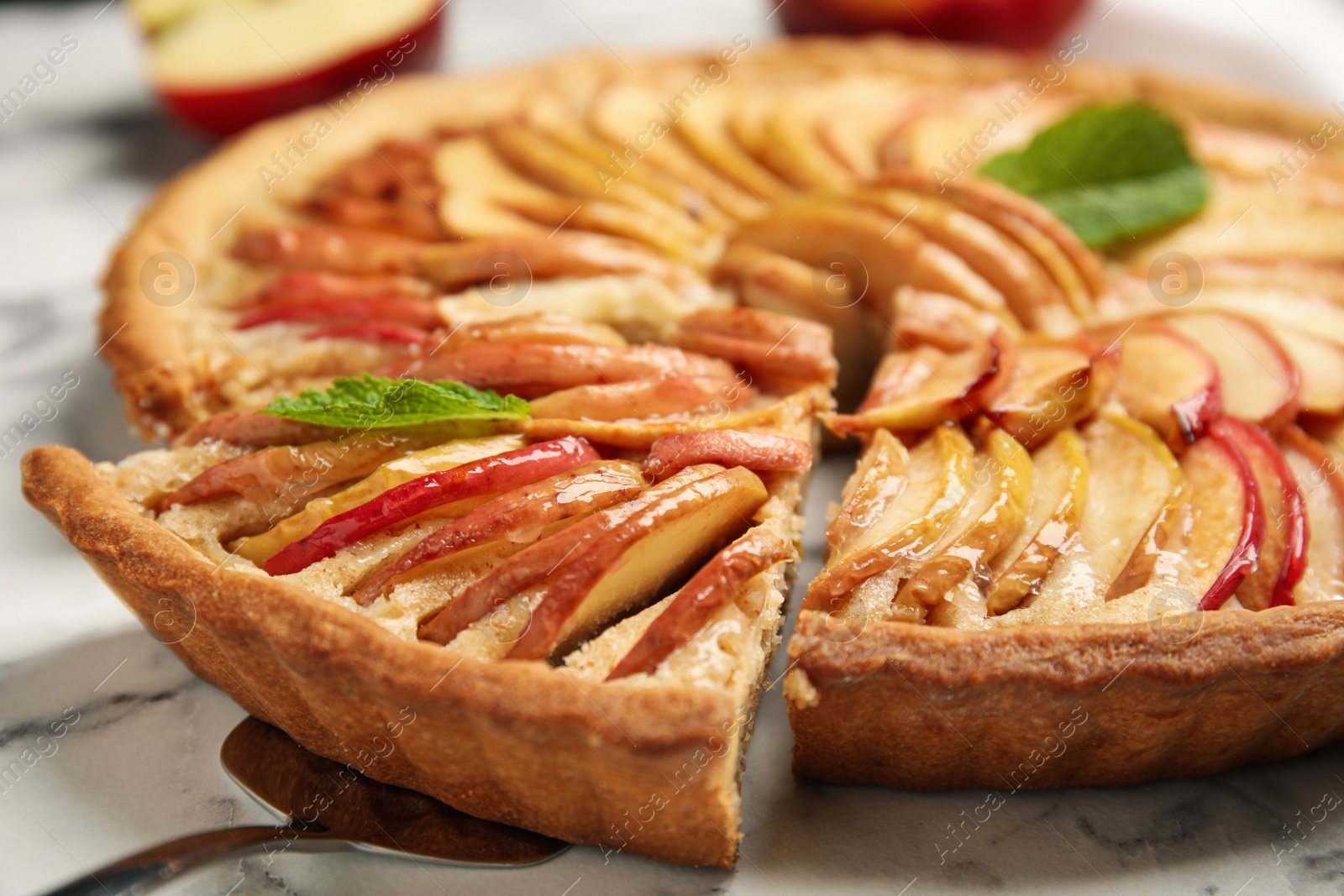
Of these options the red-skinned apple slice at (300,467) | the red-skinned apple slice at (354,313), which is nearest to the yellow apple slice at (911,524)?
the red-skinned apple slice at (300,467)

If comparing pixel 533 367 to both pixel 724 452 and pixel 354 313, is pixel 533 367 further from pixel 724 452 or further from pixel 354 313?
pixel 354 313

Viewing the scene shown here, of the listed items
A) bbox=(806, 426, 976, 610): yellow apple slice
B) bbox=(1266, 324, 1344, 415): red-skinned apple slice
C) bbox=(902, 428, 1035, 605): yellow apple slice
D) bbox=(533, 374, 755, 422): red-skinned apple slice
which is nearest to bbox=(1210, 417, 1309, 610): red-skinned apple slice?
bbox=(1266, 324, 1344, 415): red-skinned apple slice

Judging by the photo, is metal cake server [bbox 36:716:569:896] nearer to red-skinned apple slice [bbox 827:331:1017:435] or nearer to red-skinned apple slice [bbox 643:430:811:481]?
red-skinned apple slice [bbox 643:430:811:481]

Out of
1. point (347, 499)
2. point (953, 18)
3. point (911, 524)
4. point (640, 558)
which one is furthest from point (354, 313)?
point (953, 18)

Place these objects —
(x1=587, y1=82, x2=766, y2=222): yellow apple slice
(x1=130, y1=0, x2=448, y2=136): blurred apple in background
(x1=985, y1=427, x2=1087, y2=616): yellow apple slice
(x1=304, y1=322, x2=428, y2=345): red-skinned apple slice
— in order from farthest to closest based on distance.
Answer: (x1=130, y1=0, x2=448, y2=136): blurred apple in background, (x1=587, y1=82, x2=766, y2=222): yellow apple slice, (x1=304, y1=322, x2=428, y2=345): red-skinned apple slice, (x1=985, y1=427, x2=1087, y2=616): yellow apple slice

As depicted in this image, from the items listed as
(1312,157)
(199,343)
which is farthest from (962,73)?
(199,343)

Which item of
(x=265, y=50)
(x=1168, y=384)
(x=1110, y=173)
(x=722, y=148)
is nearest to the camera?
(x=1168, y=384)
